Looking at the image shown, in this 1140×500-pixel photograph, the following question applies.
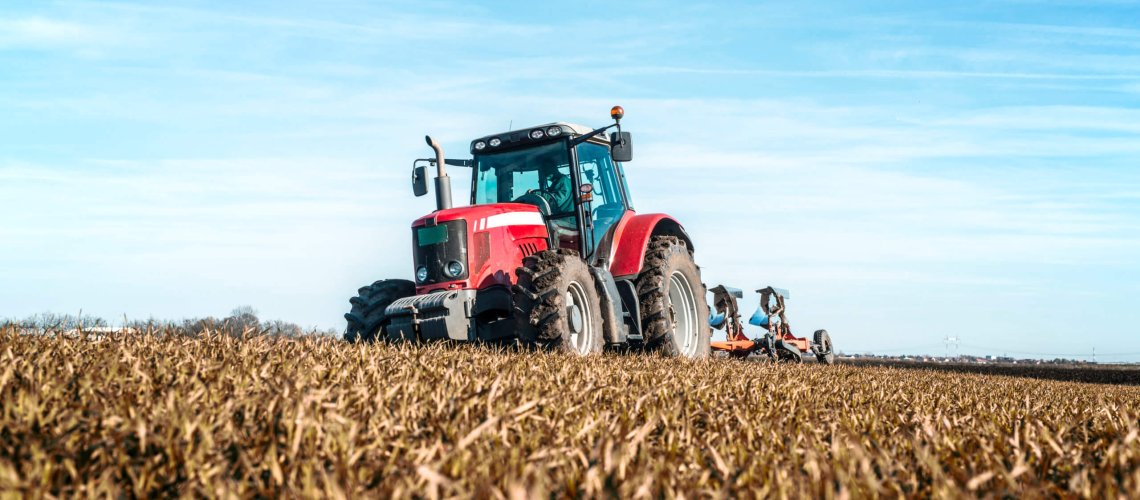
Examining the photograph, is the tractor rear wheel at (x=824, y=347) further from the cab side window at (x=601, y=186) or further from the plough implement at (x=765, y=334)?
the cab side window at (x=601, y=186)

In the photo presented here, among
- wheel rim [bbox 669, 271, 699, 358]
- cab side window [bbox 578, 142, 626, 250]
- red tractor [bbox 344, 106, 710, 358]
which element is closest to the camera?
red tractor [bbox 344, 106, 710, 358]

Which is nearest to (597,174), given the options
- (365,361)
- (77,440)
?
(365,361)

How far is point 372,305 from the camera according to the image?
8211mm

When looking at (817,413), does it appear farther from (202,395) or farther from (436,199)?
(436,199)

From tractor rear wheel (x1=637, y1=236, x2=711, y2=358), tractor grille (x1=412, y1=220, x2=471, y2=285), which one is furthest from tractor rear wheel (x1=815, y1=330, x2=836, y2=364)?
tractor grille (x1=412, y1=220, x2=471, y2=285)

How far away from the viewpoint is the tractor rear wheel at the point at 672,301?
899 cm

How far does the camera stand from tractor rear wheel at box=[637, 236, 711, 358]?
8.99 meters

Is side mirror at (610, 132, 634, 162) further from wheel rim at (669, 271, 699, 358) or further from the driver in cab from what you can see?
wheel rim at (669, 271, 699, 358)

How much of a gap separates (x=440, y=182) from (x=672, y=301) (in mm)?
3171

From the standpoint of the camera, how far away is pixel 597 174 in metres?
9.50

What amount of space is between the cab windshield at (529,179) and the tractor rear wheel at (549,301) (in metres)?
1.21

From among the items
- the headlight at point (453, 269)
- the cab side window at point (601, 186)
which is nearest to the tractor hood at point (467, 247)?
the headlight at point (453, 269)

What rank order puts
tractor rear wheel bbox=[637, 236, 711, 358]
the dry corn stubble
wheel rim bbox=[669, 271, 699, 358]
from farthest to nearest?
wheel rim bbox=[669, 271, 699, 358]
tractor rear wheel bbox=[637, 236, 711, 358]
the dry corn stubble

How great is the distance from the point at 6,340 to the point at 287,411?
2.60 m
